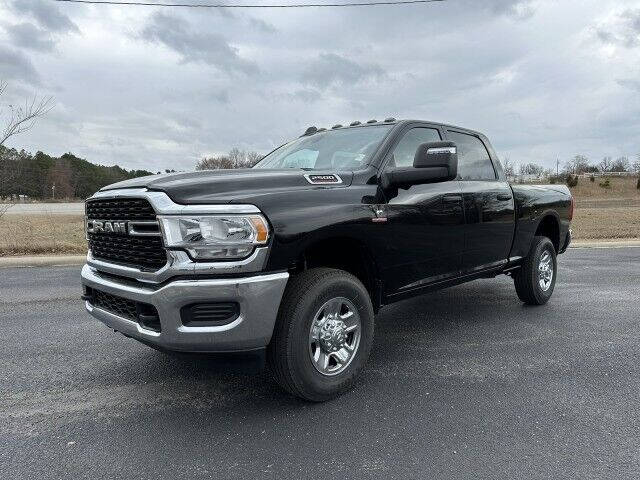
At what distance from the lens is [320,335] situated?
9.99ft

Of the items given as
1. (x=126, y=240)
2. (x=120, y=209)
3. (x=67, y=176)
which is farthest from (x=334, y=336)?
(x=67, y=176)

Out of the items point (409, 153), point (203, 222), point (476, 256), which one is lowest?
point (476, 256)

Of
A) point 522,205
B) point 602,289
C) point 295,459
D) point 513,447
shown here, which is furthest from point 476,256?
point 602,289

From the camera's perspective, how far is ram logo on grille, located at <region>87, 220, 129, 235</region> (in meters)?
2.97

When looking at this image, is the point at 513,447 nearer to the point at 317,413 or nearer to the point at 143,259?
the point at 317,413

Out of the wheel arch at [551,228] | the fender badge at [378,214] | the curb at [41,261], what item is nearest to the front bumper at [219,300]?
the fender badge at [378,214]

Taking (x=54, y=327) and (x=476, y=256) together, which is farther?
(x=54, y=327)

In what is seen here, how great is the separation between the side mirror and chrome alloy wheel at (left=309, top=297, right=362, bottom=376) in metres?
0.96

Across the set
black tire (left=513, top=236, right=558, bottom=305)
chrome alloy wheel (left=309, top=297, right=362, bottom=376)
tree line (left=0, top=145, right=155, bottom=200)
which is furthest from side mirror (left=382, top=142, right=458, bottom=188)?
tree line (left=0, top=145, right=155, bottom=200)

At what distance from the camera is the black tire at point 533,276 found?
17.8 feet

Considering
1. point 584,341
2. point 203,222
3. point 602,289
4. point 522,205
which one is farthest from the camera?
point 602,289

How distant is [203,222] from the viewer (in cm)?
267

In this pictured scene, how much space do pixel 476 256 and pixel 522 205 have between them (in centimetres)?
116

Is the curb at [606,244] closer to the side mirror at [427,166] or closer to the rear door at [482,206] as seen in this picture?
the rear door at [482,206]
